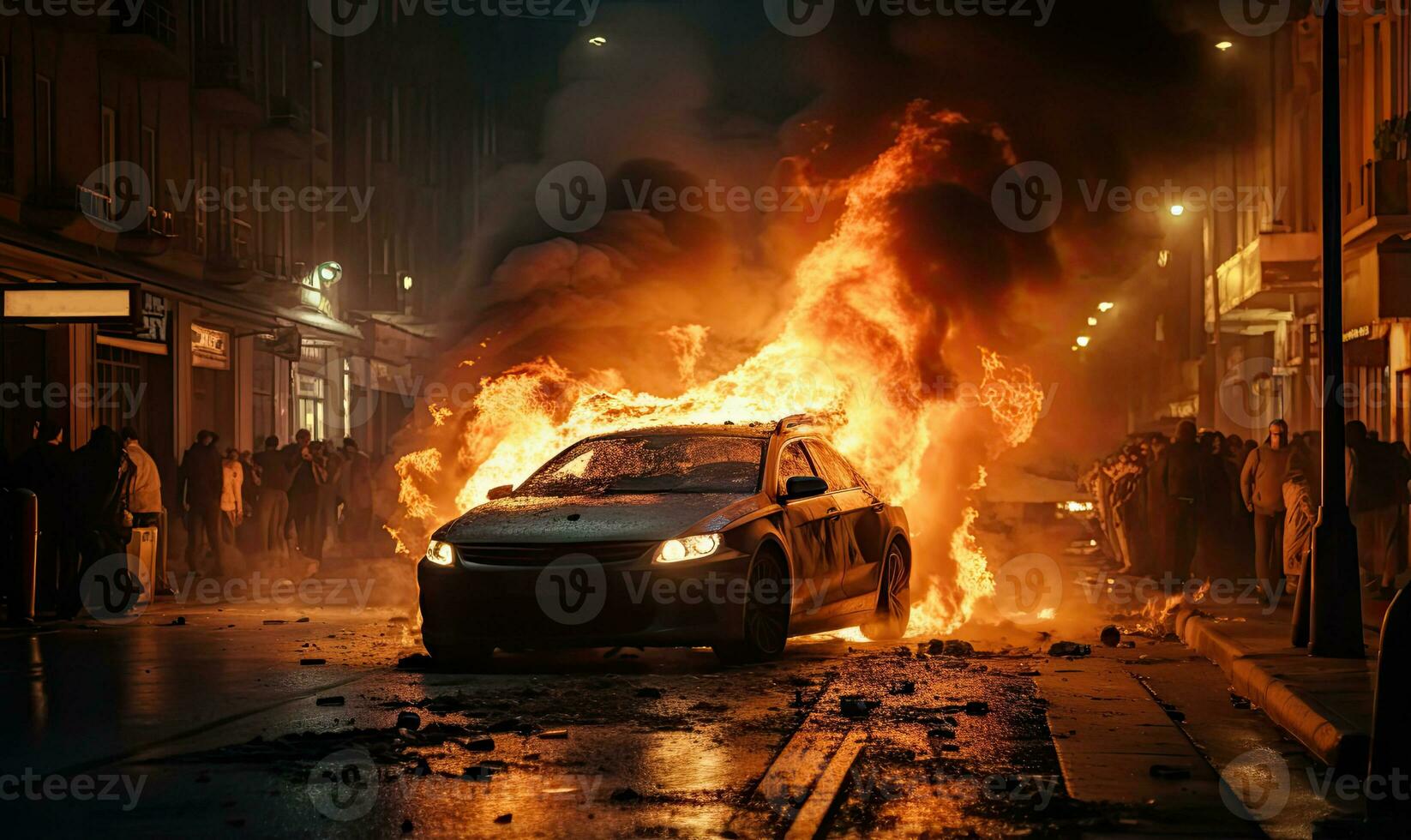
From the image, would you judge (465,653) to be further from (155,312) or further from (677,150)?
(155,312)

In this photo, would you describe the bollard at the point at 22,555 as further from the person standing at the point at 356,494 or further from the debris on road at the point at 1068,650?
the person standing at the point at 356,494

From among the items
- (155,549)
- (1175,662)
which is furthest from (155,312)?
(1175,662)

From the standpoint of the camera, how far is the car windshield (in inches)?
446

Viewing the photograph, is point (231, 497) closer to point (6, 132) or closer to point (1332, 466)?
point (6, 132)

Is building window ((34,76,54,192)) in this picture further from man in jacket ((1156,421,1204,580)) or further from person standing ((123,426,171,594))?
man in jacket ((1156,421,1204,580))

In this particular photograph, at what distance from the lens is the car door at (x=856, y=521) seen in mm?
11922

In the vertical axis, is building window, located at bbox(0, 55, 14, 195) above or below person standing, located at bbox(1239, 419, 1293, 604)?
above

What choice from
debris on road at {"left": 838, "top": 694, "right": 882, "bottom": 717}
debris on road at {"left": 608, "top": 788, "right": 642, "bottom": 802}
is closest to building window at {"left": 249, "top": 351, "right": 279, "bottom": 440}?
debris on road at {"left": 838, "top": 694, "right": 882, "bottom": 717}

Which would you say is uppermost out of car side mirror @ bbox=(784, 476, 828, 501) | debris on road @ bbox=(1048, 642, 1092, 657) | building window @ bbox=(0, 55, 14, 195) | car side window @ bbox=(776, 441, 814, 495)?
building window @ bbox=(0, 55, 14, 195)

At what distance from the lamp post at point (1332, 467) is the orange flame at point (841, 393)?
12.3 ft

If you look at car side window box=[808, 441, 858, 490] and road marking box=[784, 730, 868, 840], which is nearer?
road marking box=[784, 730, 868, 840]

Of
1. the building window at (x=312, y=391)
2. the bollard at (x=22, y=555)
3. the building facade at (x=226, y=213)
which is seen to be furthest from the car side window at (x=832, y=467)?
the building window at (x=312, y=391)

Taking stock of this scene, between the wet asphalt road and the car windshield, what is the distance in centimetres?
112

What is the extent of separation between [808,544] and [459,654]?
239 centimetres
